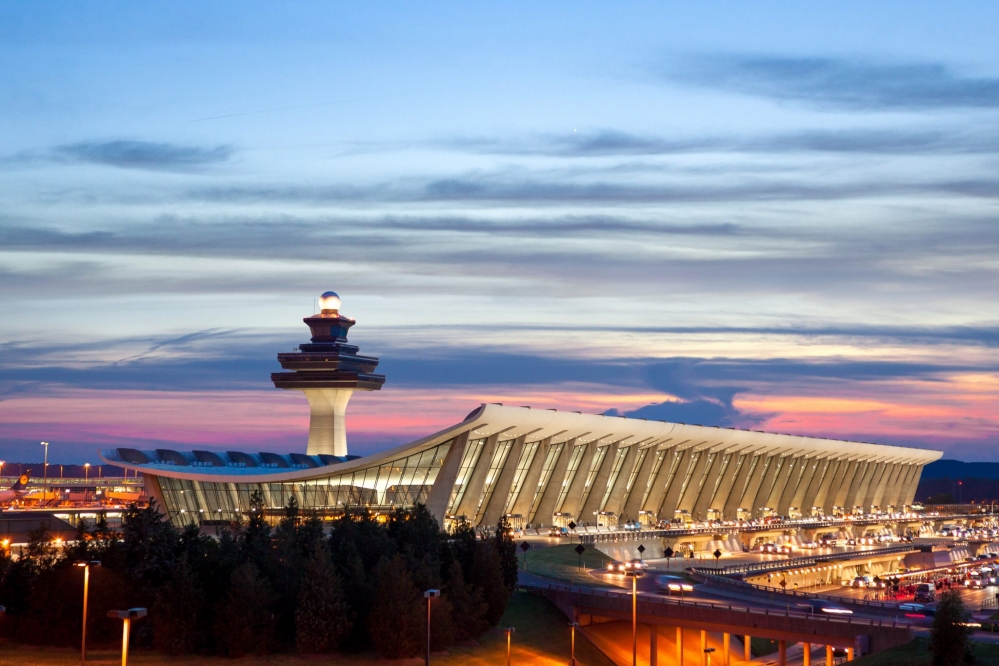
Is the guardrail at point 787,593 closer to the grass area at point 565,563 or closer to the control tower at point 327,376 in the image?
the grass area at point 565,563

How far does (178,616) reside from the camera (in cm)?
5909

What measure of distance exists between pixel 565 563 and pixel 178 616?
35864mm

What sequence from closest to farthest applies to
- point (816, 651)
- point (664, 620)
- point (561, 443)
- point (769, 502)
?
point (664, 620) → point (816, 651) → point (561, 443) → point (769, 502)

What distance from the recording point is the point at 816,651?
280ft

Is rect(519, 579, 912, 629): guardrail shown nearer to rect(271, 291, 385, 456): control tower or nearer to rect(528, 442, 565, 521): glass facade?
rect(528, 442, 565, 521): glass facade

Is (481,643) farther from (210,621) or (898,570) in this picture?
(898,570)

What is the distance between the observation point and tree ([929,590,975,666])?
4844 centimetres

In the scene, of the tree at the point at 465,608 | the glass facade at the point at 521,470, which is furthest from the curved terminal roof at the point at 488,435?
the tree at the point at 465,608

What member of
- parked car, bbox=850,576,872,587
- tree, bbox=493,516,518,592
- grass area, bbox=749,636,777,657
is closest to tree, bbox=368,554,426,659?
tree, bbox=493,516,518,592

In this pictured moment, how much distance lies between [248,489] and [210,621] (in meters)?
45.6

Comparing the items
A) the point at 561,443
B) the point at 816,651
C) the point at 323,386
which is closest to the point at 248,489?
the point at 561,443

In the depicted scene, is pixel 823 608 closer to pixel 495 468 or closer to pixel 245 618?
pixel 245 618

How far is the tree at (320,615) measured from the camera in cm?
5878

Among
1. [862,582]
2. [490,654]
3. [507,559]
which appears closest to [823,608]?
[490,654]
